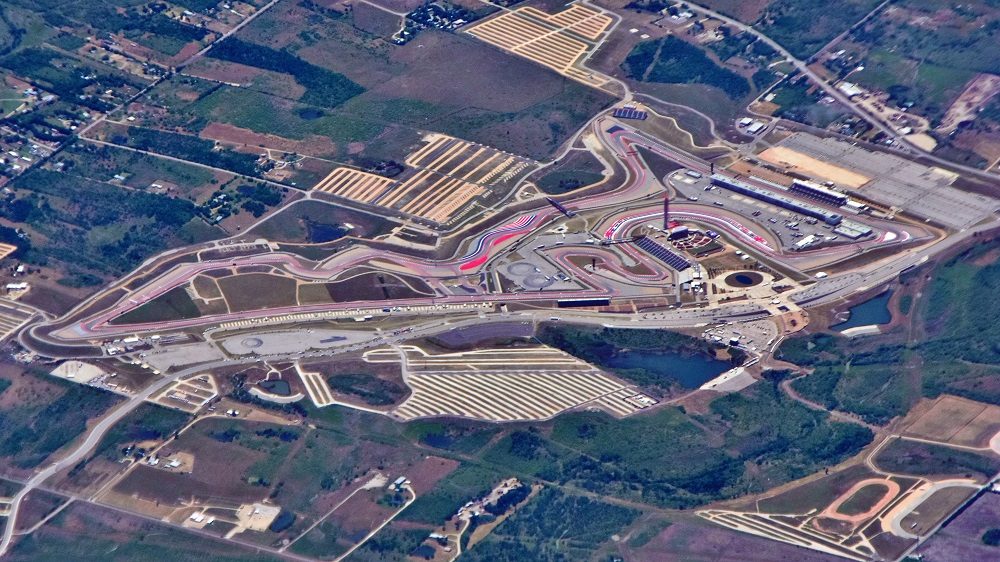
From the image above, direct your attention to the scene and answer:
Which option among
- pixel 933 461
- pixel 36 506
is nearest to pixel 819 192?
pixel 933 461

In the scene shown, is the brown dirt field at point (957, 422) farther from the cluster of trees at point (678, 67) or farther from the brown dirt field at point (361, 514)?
the cluster of trees at point (678, 67)

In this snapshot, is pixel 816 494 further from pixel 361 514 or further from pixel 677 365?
pixel 361 514

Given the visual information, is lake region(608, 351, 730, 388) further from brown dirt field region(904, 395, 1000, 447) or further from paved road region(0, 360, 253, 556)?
paved road region(0, 360, 253, 556)

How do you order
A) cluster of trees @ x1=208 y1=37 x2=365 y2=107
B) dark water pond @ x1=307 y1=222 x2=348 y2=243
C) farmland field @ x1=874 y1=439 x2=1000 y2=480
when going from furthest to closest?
cluster of trees @ x1=208 y1=37 x2=365 y2=107
dark water pond @ x1=307 y1=222 x2=348 y2=243
farmland field @ x1=874 y1=439 x2=1000 y2=480

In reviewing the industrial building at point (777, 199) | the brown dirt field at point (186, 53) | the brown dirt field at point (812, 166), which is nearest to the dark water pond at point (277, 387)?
the industrial building at point (777, 199)

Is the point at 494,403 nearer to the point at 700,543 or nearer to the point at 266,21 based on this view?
the point at 700,543

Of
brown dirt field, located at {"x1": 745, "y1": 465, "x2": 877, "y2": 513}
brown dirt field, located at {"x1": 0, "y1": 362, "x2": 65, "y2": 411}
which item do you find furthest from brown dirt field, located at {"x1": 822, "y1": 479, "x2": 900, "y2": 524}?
brown dirt field, located at {"x1": 0, "y1": 362, "x2": 65, "y2": 411}
